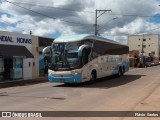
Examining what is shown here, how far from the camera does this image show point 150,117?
10.6 meters

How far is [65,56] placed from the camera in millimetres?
20812

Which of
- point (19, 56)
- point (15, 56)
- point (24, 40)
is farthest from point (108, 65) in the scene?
point (24, 40)

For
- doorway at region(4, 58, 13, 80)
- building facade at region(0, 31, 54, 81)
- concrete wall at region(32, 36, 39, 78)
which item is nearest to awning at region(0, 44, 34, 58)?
building facade at region(0, 31, 54, 81)

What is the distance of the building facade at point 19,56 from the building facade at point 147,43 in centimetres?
10041

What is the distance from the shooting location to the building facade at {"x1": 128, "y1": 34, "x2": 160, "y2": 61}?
132375 mm

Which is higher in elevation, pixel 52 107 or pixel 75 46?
pixel 75 46

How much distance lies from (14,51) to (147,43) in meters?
111

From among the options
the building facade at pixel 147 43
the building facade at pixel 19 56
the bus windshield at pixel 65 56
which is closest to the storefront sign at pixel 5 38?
the building facade at pixel 19 56

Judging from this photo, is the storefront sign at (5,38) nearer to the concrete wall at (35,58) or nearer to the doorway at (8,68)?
the doorway at (8,68)

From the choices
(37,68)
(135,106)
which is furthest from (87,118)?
(37,68)

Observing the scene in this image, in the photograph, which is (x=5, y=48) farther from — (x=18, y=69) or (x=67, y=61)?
(x=67, y=61)

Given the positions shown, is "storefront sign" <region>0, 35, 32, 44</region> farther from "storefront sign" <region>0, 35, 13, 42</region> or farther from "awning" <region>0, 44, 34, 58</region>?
"awning" <region>0, 44, 34, 58</region>

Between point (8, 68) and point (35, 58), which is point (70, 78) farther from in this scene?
point (35, 58)

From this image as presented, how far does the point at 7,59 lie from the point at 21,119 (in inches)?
840
